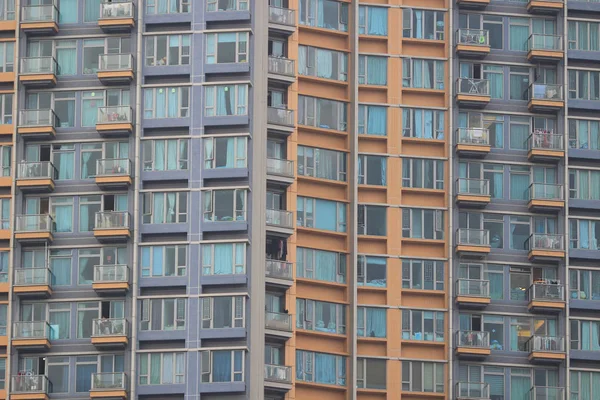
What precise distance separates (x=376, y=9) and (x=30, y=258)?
28953 millimetres

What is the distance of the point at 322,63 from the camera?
17050cm

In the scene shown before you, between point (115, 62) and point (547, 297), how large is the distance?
1277 inches

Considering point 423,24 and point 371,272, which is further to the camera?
point 423,24

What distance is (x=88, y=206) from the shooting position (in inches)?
6545

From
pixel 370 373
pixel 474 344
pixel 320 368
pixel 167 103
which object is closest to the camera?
pixel 320 368

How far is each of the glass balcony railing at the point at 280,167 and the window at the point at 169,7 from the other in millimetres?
11714

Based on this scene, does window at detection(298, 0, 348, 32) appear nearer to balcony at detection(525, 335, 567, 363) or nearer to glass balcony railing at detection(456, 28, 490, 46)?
glass balcony railing at detection(456, 28, 490, 46)

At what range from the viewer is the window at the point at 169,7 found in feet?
552

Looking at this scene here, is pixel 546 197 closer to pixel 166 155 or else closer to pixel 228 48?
pixel 228 48

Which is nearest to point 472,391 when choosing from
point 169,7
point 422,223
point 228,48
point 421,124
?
point 422,223

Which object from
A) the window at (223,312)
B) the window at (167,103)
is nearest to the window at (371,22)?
the window at (167,103)

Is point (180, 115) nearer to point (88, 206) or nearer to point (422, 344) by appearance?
point (88, 206)

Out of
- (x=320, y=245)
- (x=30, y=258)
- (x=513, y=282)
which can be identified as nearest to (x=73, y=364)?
(x=30, y=258)

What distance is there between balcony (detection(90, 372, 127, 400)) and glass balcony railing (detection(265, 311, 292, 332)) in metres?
9.80
